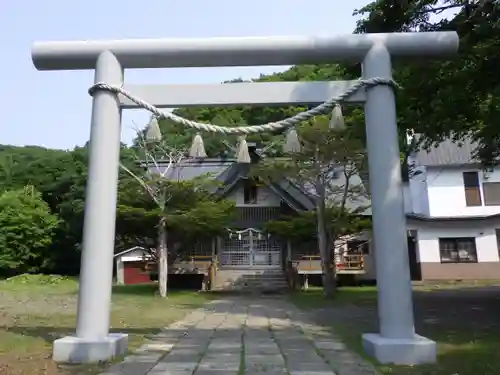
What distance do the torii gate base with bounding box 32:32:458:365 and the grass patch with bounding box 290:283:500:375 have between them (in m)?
0.55

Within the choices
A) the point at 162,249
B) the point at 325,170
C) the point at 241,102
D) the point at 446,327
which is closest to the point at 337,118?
the point at 241,102

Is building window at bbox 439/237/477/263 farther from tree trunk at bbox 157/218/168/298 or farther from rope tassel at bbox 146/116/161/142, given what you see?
rope tassel at bbox 146/116/161/142

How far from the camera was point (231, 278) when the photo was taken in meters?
20.1

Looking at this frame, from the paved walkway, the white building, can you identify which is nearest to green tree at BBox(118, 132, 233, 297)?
the paved walkway

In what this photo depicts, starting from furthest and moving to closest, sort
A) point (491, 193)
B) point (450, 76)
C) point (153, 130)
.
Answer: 1. point (491, 193)
2. point (450, 76)
3. point (153, 130)

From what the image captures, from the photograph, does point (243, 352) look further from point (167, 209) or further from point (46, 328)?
point (167, 209)

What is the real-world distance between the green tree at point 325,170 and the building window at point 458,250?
26.6 ft

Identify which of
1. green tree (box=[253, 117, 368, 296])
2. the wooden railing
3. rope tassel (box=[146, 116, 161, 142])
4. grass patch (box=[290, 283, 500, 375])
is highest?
green tree (box=[253, 117, 368, 296])

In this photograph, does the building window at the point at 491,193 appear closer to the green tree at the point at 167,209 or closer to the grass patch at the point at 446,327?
the grass patch at the point at 446,327

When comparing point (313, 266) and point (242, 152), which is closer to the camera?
point (242, 152)

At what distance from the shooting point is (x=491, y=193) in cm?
2381

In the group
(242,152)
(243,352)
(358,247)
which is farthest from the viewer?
(358,247)

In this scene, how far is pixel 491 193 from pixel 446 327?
18.7 meters

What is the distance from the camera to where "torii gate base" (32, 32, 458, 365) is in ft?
17.1
